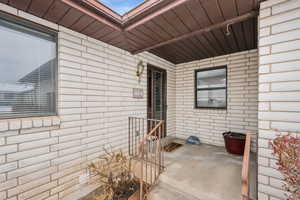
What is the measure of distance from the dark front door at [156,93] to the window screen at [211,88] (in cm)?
106

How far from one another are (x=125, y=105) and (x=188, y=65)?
101 inches

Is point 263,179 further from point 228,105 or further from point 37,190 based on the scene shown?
point 37,190

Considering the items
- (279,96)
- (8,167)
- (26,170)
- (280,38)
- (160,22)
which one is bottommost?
(26,170)

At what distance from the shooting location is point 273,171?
144 centimetres

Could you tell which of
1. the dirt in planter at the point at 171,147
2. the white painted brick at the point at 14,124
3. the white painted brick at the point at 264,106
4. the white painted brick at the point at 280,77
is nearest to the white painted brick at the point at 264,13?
the white painted brick at the point at 280,77

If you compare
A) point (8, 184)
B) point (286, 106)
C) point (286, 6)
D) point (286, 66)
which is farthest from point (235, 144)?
point (8, 184)

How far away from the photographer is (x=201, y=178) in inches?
80.7

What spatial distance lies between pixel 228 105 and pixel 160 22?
2876mm

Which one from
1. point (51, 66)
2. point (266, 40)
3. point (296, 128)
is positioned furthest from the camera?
point (51, 66)

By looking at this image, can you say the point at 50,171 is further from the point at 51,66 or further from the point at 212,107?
the point at 212,107

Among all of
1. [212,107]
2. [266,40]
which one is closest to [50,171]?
[266,40]

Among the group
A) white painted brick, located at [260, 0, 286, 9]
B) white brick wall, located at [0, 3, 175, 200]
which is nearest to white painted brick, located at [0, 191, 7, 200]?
white brick wall, located at [0, 3, 175, 200]

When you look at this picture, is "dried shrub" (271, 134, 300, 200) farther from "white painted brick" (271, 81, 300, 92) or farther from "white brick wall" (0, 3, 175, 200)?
"white brick wall" (0, 3, 175, 200)

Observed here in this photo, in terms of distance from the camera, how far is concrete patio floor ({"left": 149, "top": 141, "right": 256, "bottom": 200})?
1769 millimetres
